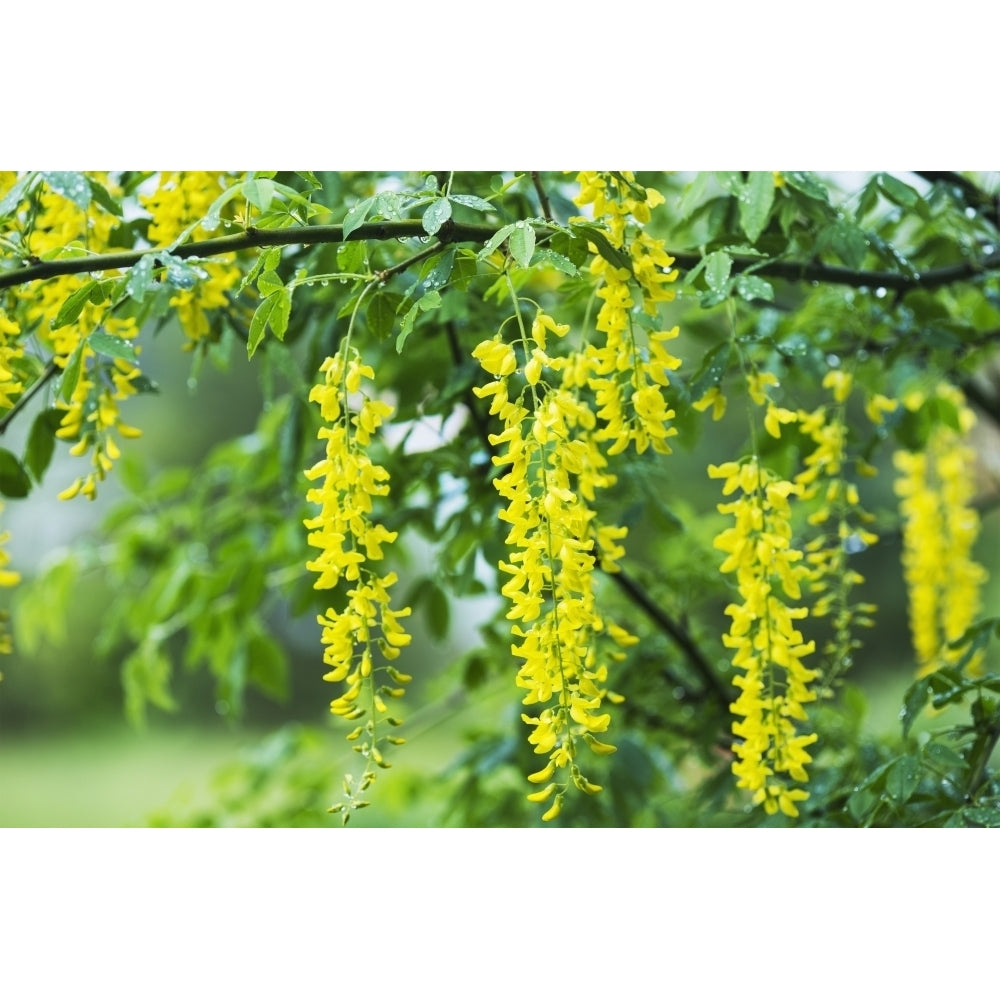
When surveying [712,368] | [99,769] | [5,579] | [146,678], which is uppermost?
[712,368]

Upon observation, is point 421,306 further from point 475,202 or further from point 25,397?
point 25,397

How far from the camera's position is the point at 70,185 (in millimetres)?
950

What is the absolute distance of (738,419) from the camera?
4.62 meters

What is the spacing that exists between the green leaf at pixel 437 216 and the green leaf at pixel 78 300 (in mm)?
270

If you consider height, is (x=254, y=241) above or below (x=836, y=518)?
above

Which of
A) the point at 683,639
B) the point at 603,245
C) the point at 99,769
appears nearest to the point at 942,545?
the point at 683,639

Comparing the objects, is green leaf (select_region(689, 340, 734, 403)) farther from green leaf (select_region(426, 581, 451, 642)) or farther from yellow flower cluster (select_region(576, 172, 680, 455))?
green leaf (select_region(426, 581, 451, 642))

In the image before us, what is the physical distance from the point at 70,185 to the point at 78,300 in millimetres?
120

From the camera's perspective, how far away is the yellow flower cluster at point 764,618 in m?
0.97

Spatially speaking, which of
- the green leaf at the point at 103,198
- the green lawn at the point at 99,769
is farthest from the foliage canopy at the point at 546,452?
the green lawn at the point at 99,769

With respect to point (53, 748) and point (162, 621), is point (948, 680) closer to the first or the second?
point (162, 621)

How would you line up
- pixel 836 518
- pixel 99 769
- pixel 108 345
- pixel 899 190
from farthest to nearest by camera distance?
pixel 99 769 → pixel 836 518 → pixel 899 190 → pixel 108 345

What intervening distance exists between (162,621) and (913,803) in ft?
3.81
